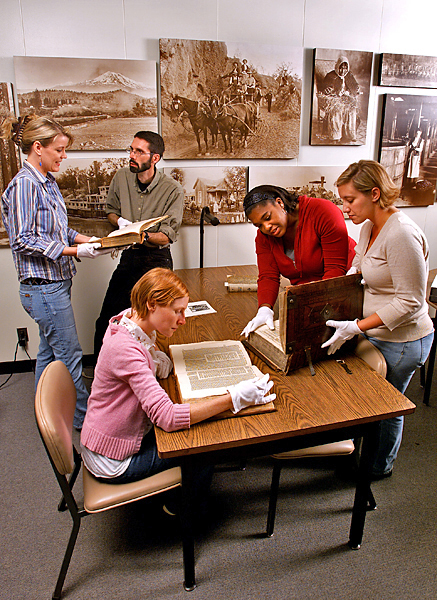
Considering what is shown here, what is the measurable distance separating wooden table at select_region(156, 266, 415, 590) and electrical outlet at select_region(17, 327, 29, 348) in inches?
81.0

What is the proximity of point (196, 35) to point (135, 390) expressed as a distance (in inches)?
103

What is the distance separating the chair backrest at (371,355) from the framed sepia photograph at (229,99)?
196cm

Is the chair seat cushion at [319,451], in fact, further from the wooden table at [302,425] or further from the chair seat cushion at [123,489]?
the chair seat cushion at [123,489]

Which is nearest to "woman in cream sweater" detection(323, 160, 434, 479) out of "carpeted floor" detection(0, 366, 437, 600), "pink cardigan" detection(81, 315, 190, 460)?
"carpeted floor" detection(0, 366, 437, 600)

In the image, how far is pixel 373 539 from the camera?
1915 mm

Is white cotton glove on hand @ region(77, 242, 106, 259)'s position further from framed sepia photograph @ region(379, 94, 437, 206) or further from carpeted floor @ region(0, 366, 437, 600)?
framed sepia photograph @ region(379, 94, 437, 206)

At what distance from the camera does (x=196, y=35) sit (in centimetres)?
306

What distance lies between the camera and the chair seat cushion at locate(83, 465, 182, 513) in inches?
61.1

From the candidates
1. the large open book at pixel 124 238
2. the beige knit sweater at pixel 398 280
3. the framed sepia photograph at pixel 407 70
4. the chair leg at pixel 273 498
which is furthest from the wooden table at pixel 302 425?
the framed sepia photograph at pixel 407 70

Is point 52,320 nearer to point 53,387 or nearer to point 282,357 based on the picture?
point 53,387

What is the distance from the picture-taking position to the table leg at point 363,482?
1.63 m

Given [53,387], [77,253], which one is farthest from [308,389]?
[77,253]

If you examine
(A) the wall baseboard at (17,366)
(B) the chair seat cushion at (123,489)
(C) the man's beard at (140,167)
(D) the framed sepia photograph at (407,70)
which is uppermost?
(D) the framed sepia photograph at (407,70)

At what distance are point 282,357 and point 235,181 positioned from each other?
201 centimetres
